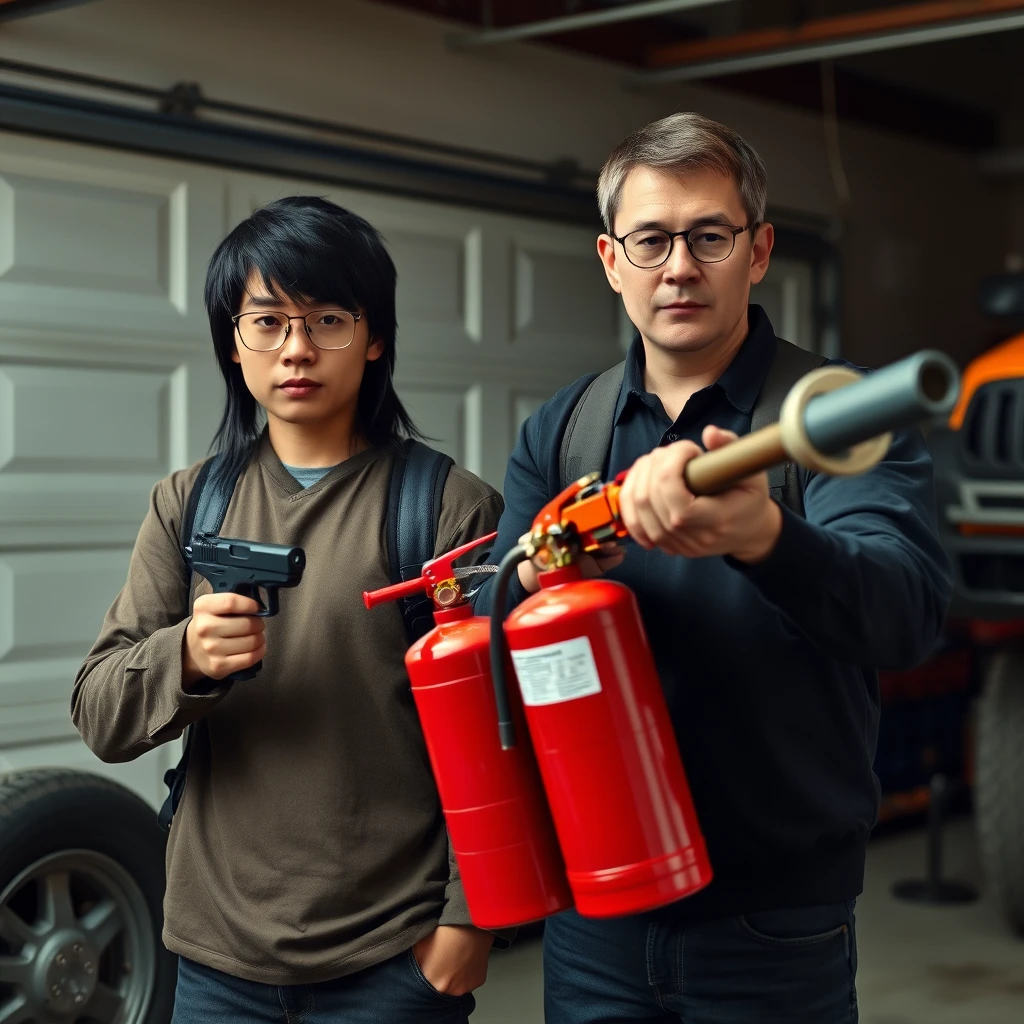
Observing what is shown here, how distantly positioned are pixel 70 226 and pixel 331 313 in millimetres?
2057

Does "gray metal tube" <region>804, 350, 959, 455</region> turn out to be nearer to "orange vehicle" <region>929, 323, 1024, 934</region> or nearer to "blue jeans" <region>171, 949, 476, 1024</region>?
"blue jeans" <region>171, 949, 476, 1024</region>

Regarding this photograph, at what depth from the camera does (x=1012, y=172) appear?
7238 millimetres

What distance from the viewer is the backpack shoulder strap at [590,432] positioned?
1592 mm

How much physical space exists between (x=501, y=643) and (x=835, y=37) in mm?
3696

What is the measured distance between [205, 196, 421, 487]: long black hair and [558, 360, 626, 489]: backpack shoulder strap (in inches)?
11.7

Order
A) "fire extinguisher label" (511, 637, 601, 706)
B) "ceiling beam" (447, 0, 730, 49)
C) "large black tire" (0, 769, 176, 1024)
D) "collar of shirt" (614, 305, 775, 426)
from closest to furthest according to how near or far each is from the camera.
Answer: "fire extinguisher label" (511, 637, 601, 706) → "collar of shirt" (614, 305, 775, 426) → "large black tire" (0, 769, 176, 1024) → "ceiling beam" (447, 0, 730, 49)

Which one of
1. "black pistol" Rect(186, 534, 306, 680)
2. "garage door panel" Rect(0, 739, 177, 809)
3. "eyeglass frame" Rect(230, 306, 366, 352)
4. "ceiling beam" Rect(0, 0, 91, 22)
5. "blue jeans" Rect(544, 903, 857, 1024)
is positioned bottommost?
"garage door panel" Rect(0, 739, 177, 809)

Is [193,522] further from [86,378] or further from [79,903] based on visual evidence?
[86,378]

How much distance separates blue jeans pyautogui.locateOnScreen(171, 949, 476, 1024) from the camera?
1.63m

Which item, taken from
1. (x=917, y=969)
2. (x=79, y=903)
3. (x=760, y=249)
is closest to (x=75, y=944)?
(x=79, y=903)

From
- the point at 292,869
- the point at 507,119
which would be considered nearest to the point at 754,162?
the point at 292,869

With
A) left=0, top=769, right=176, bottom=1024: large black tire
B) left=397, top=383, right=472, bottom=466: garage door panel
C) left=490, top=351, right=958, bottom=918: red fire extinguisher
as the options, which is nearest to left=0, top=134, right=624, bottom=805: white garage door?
left=397, top=383, right=472, bottom=466: garage door panel

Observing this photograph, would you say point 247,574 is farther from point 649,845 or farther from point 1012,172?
point 1012,172

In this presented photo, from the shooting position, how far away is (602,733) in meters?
1.29
